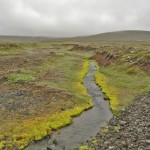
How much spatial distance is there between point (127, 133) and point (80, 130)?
16.0ft

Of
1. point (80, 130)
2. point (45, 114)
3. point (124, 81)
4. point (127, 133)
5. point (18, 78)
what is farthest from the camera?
point (124, 81)

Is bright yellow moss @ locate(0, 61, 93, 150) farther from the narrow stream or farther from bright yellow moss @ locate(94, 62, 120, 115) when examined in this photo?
bright yellow moss @ locate(94, 62, 120, 115)

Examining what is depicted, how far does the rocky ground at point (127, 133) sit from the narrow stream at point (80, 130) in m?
1.13

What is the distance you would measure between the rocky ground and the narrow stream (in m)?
1.13

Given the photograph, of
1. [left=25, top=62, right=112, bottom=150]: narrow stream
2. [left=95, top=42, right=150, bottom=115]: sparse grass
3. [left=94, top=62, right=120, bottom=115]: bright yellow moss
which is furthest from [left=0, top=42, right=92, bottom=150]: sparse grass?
[left=95, top=42, right=150, bottom=115]: sparse grass

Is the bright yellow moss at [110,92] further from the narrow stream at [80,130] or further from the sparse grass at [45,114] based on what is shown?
the sparse grass at [45,114]

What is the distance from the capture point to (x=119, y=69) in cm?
6569

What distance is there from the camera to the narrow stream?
968 inches

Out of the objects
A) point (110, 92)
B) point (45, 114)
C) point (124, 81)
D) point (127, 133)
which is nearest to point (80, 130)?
point (127, 133)

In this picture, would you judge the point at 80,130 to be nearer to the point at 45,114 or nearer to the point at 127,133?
the point at 127,133

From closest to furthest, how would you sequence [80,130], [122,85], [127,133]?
1. [127,133]
2. [80,130]
3. [122,85]

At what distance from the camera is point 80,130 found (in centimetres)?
2844

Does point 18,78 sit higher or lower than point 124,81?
higher

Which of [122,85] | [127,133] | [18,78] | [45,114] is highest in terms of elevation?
[18,78]
